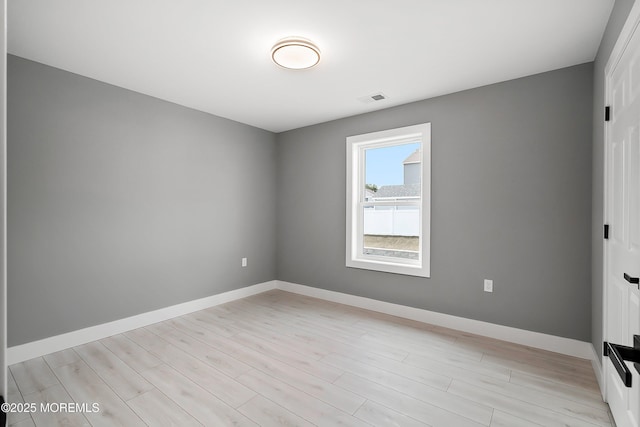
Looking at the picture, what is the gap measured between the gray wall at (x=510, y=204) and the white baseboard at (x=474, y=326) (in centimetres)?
7

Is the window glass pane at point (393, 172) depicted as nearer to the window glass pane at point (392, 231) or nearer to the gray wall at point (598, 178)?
the window glass pane at point (392, 231)

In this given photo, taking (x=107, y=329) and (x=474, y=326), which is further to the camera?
(x=474, y=326)

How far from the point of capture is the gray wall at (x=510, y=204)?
261cm

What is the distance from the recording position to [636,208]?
145 centimetres

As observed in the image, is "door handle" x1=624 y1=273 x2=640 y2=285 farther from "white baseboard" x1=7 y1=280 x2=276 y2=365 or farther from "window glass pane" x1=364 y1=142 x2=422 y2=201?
"white baseboard" x1=7 y1=280 x2=276 y2=365

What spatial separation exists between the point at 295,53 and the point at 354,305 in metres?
3.06

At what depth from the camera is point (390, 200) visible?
3.87 m

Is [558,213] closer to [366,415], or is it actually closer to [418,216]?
[418,216]

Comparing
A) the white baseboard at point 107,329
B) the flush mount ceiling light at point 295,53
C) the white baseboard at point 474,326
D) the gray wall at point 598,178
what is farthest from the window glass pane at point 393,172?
the white baseboard at point 107,329

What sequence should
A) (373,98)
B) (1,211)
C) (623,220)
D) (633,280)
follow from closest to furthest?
(1,211) < (633,280) < (623,220) < (373,98)

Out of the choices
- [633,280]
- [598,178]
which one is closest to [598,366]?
[633,280]

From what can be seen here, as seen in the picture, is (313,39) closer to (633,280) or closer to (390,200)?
(390,200)

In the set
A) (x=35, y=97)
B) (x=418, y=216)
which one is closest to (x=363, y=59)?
(x=418, y=216)

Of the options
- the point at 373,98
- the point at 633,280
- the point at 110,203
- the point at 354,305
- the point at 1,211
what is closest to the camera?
the point at 1,211
